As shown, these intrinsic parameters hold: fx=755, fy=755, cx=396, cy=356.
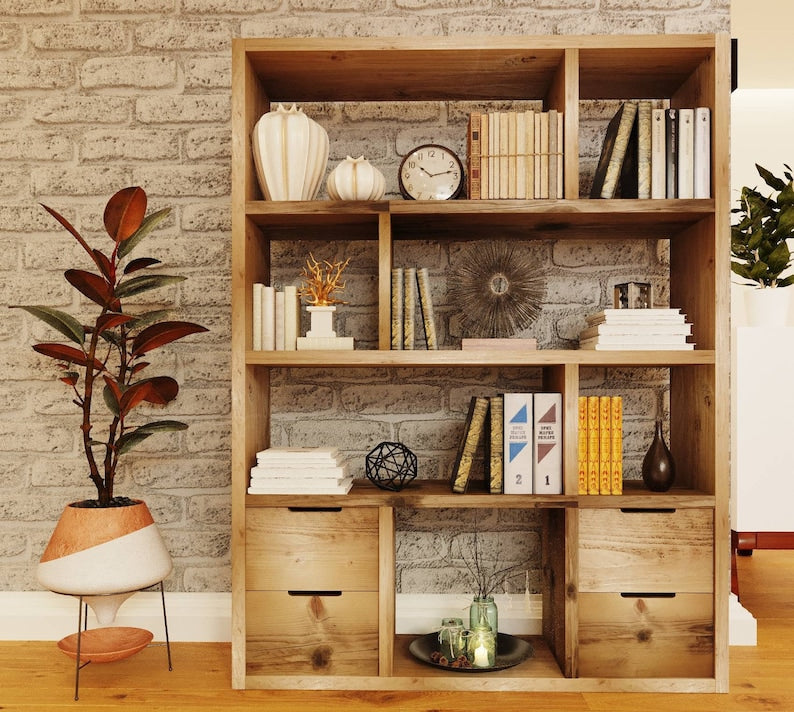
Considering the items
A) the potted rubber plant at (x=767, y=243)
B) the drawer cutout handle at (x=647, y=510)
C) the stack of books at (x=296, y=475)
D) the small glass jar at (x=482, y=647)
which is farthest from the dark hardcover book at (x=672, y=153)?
the small glass jar at (x=482, y=647)

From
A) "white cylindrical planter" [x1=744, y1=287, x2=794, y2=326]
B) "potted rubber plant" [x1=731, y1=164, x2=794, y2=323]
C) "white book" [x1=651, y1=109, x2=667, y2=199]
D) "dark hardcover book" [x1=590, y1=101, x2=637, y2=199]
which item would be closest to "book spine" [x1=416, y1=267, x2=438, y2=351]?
"dark hardcover book" [x1=590, y1=101, x2=637, y2=199]

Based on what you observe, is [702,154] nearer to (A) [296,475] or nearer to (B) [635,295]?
(B) [635,295]

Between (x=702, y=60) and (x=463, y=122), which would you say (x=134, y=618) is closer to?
(x=463, y=122)

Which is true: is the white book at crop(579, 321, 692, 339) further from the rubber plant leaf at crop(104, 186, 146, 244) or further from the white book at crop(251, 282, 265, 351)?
the rubber plant leaf at crop(104, 186, 146, 244)

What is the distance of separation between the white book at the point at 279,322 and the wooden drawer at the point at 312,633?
2.10 feet

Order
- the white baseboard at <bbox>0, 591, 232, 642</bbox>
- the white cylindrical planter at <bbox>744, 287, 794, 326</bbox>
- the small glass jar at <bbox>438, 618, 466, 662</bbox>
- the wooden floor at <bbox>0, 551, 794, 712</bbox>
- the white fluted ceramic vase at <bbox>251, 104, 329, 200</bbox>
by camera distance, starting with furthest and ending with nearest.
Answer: the white cylindrical planter at <bbox>744, 287, 794, 326</bbox> < the white baseboard at <bbox>0, 591, 232, 642</bbox> < the small glass jar at <bbox>438, 618, 466, 662</bbox> < the white fluted ceramic vase at <bbox>251, 104, 329, 200</bbox> < the wooden floor at <bbox>0, 551, 794, 712</bbox>

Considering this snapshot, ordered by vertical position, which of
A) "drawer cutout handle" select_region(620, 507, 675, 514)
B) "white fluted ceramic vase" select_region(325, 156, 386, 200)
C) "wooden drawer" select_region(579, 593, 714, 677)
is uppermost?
"white fluted ceramic vase" select_region(325, 156, 386, 200)

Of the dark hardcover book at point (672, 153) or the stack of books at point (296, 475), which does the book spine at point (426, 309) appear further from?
the dark hardcover book at point (672, 153)

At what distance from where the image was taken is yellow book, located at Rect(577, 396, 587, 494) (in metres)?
1.95

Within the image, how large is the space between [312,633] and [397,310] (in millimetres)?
860

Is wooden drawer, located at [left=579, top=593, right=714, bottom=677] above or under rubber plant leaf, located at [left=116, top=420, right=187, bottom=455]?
under

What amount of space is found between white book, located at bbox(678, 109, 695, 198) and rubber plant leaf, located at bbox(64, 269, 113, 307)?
1.51m

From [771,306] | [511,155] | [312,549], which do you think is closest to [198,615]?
[312,549]

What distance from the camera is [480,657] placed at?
1990 mm
